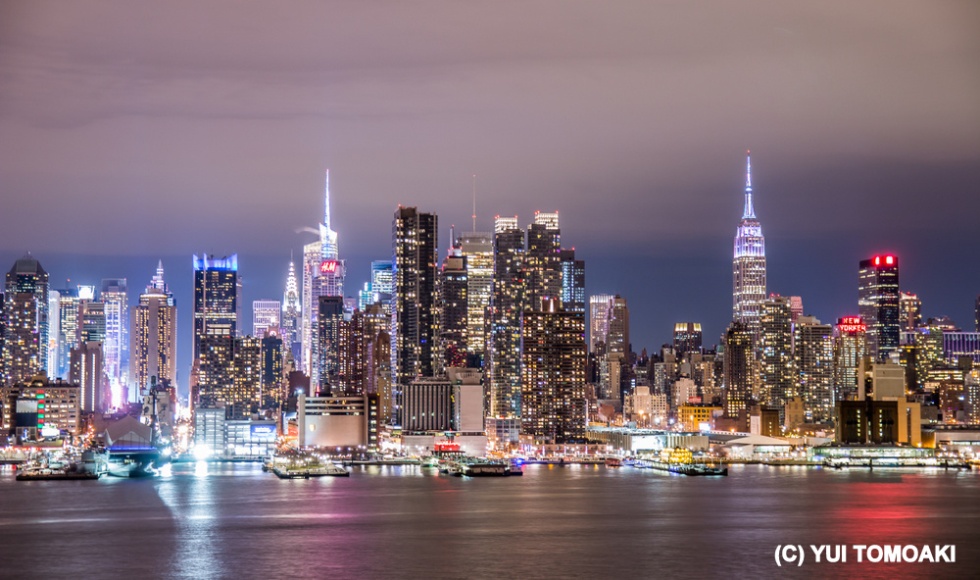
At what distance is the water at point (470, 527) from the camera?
65125 mm

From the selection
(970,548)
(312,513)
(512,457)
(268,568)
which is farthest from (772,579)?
(512,457)

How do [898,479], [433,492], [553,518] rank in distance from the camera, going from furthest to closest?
[898,479] → [433,492] → [553,518]

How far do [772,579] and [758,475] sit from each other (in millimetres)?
93307

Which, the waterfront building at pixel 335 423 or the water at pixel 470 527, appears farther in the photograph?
the waterfront building at pixel 335 423

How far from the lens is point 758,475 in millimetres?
153375

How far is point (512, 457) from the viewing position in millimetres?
190375

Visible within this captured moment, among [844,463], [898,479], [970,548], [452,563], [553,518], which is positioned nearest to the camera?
[452,563]

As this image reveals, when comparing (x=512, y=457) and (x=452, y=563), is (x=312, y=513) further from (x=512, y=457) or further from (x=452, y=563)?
(x=512, y=457)

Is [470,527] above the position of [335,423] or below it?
below

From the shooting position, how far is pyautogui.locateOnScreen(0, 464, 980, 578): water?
6512 cm

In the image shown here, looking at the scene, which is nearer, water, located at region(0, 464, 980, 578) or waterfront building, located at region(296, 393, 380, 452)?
water, located at region(0, 464, 980, 578)

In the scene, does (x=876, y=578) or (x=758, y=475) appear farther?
(x=758, y=475)

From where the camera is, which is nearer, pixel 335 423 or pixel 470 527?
pixel 470 527

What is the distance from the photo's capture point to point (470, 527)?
8281cm
